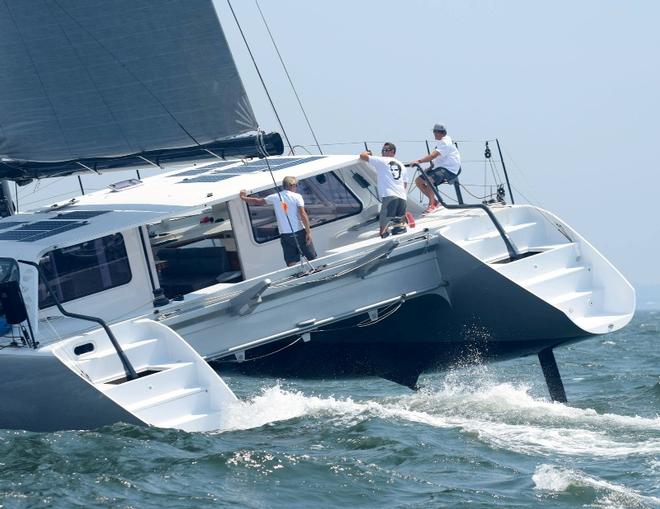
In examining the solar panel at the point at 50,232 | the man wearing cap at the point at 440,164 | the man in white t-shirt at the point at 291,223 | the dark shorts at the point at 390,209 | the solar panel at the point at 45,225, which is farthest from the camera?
the man wearing cap at the point at 440,164

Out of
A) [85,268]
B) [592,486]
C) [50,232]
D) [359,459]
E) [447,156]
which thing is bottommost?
[592,486]

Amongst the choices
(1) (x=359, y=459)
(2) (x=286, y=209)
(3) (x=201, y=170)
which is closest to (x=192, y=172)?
(3) (x=201, y=170)

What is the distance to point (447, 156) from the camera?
42.0 ft

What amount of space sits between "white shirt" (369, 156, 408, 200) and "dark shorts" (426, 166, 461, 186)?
898 mm

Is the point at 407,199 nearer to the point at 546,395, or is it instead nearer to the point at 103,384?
the point at 546,395

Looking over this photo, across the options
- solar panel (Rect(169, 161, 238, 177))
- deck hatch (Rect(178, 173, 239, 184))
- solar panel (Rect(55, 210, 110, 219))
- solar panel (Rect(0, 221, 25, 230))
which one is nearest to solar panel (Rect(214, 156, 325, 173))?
deck hatch (Rect(178, 173, 239, 184))

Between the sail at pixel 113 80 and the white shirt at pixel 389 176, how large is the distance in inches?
47.5

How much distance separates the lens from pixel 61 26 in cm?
1198

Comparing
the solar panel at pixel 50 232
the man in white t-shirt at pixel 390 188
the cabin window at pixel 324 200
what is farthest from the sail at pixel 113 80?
the man in white t-shirt at pixel 390 188

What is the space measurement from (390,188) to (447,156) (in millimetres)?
1136

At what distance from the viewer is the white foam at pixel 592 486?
26.7 feet

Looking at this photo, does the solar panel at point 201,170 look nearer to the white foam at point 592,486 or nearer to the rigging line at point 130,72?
the rigging line at point 130,72

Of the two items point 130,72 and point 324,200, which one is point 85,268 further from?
point 324,200

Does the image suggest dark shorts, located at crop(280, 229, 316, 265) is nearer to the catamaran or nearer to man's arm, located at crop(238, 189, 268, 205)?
the catamaran
